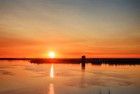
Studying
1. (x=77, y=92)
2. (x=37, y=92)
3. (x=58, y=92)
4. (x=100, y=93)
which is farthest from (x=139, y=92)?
(x=37, y=92)

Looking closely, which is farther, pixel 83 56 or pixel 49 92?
pixel 83 56

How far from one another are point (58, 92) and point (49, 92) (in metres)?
0.94

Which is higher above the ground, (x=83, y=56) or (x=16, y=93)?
(x=83, y=56)

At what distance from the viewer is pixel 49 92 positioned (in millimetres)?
26578

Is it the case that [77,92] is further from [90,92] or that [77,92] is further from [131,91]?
[131,91]

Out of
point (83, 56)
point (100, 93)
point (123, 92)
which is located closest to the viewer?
point (100, 93)

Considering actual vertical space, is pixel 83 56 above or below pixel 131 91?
above

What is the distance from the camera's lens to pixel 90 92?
88.4 ft

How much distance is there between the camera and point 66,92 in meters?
26.6

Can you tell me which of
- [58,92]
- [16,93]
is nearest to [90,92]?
[58,92]

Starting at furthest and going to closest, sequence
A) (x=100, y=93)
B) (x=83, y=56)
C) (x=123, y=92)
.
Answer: (x=83, y=56), (x=123, y=92), (x=100, y=93)

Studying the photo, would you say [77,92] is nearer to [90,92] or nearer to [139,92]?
[90,92]

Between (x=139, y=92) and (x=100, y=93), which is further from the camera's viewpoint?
(x=139, y=92)

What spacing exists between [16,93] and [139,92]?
12.8m
